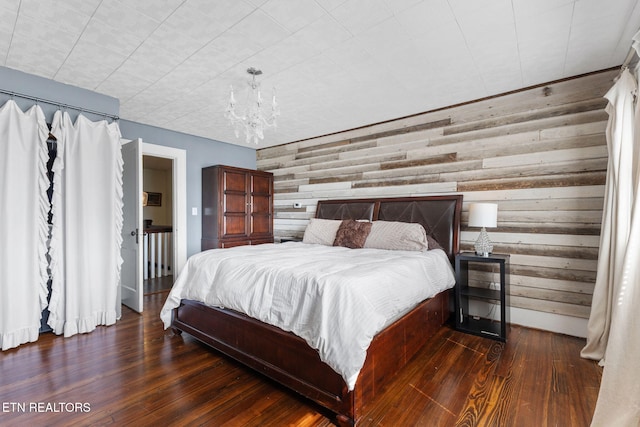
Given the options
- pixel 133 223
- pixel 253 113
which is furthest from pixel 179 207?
pixel 253 113

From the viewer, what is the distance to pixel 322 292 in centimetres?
175

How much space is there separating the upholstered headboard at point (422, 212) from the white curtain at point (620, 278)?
48.2 inches

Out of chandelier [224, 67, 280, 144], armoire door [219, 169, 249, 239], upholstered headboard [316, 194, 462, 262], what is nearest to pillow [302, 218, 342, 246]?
upholstered headboard [316, 194, 462, 262]

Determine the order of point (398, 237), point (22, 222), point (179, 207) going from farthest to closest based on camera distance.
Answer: point (179, 207) → point (398, 237) → point (22, 222)

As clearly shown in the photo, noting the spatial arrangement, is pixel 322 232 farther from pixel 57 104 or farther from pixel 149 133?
pixel 57 104

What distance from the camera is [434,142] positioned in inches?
144

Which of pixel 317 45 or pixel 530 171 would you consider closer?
pixel 317 45

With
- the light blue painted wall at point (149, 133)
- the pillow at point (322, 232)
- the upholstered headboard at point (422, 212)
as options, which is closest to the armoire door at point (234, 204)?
the light blue painted wall at point (149, 133)

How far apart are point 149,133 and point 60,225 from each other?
6.25 feet

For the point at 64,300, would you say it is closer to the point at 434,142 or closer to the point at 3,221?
the point at 3,221

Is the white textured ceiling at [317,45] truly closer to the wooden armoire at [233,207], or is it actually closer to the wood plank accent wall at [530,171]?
the wood plank accent wall at [530,171]

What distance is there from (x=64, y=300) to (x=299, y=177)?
345 centimetres

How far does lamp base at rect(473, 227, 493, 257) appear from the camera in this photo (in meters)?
2.96

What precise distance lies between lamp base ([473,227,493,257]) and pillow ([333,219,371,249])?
1.16m
